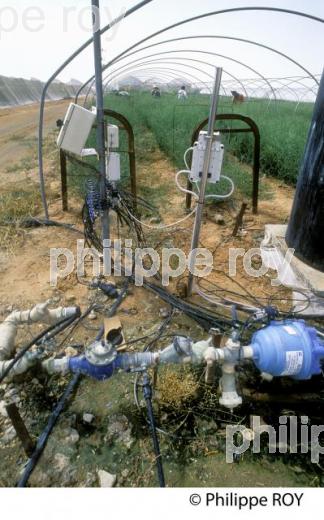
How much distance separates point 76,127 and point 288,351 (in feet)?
6.95

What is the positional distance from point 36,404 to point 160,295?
1.30 meters

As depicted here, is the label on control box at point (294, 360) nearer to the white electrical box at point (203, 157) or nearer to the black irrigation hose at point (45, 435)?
the black irrigation hose at point (45, 435)

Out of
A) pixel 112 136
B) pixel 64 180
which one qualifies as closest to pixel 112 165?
pixel 112 136

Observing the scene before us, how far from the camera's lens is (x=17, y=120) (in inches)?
563

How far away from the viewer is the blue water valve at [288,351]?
1.68 m

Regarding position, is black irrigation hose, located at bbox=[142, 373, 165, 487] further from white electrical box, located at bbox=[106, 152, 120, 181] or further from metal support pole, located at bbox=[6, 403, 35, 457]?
white electrical box, located at bbox=[106, 152, 120, 181]

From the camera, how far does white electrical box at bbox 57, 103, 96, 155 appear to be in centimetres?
240

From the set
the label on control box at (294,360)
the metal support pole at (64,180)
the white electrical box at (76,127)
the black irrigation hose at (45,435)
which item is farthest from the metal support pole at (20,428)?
the metal support pole at (64,180)

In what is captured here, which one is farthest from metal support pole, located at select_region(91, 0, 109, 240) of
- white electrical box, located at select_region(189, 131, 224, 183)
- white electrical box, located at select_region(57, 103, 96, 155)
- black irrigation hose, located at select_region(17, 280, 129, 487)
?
black irrigation hose, located at select_region(17, 280, 129, 487)

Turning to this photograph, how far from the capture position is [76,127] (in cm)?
244

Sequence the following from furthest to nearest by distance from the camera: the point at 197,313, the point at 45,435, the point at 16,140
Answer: the point at 16,140 → the point at 197,313 → the point at 45,435

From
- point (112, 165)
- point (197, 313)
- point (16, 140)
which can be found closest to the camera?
point (197, 313)

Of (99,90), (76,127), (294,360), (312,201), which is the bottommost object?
(294,360)

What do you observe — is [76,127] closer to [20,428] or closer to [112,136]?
[112,136]
